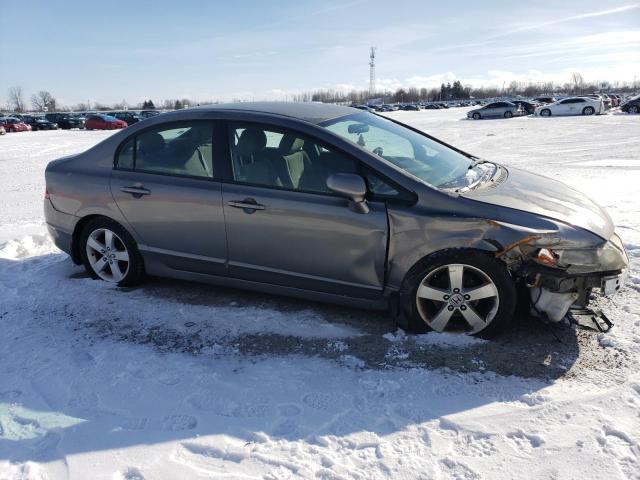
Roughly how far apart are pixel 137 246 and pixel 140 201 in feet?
1.36

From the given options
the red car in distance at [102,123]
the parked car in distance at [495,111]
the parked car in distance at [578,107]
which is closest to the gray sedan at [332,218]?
the parked car in distance at [495,111]

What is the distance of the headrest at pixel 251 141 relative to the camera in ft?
12.8

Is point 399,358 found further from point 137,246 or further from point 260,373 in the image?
point 137,246

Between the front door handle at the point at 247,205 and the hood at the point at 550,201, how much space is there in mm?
1485

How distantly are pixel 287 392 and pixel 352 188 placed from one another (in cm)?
137

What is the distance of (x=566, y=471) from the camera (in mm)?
2277

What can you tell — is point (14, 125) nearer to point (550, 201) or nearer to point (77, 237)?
point (77, 237)

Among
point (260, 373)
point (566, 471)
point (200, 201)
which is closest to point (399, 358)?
Result: point (260, 373)

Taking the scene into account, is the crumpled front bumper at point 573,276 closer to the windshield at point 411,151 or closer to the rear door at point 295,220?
the windshield at point 411,151

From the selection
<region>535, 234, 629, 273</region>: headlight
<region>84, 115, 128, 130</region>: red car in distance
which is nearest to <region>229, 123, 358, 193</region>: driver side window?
<region>535, 234, 629, 273</region>: headlight

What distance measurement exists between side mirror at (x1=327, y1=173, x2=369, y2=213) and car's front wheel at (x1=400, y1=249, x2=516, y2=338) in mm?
566

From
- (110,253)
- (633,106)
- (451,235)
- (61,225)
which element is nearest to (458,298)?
(451,235)

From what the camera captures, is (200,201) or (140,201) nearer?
(200,201)

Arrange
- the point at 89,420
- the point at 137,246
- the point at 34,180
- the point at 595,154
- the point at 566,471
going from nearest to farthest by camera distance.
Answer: the point at 566,471 → the point at 89,420 → the point at 137,246 → the point at 34,180 → the point at 595,154
